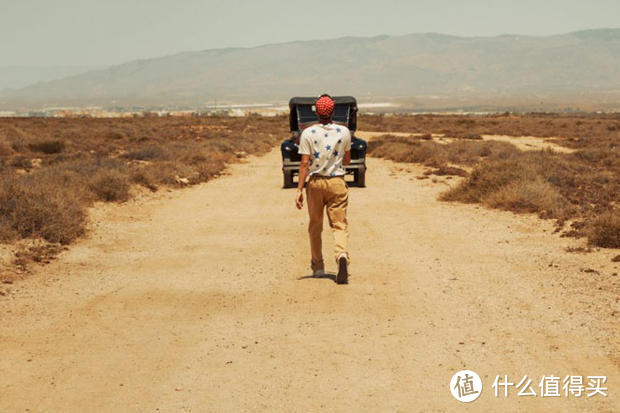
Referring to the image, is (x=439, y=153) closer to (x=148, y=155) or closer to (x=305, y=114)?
(x=305, y=114)

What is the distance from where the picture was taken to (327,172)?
325 inches

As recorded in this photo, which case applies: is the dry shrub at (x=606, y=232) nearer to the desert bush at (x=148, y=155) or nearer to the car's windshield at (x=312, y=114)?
the car's windshield at (x=312, y=114)

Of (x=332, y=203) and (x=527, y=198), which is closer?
(x=332, y=203)

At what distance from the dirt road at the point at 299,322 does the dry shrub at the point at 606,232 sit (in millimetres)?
387

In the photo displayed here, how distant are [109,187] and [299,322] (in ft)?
35.0

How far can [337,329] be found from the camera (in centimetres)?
690

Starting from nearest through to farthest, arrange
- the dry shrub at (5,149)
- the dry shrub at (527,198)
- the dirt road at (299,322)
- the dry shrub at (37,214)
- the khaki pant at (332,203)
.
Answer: the dirt road at (299,322)
the khaki pant at (332,203)
the dry shrub at (37,214)
the dry shrub at (527,198)
the dry shrub at (5,149)

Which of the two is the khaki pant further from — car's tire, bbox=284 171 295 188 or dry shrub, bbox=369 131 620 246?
car's tire, bbox=284 171 295 188

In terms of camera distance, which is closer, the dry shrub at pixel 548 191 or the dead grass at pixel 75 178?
the dead grass at pixel 75 178

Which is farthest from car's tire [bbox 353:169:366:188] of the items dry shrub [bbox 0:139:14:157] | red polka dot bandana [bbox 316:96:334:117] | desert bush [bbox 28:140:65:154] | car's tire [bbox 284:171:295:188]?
desert bush [bbox 28:140:65:154]

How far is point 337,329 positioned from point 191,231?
22.3 ft

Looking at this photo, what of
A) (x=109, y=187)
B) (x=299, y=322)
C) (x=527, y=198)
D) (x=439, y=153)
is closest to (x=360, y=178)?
(x=527, y=198)

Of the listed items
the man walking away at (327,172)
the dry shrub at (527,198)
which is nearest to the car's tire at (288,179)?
the dry shrub at (527,198)

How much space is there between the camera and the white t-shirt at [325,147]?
8.16 m
